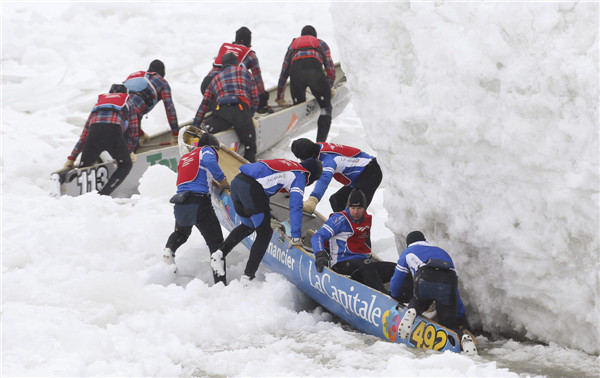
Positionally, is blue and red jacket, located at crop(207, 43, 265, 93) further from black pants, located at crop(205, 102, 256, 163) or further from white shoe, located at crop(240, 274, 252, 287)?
white shoe, located at crop(240, 274, 252, 287)

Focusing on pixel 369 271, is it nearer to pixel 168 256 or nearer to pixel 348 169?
pixel 348 169

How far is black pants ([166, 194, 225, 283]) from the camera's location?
634cm

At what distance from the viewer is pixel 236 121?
9148 millimetres

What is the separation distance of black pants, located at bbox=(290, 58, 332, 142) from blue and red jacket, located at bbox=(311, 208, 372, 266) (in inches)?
164

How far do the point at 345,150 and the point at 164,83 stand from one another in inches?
151

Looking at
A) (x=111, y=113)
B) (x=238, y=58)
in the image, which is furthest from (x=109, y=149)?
(x=238, y=58)

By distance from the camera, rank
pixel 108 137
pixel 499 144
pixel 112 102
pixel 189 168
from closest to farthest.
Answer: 1. pixel 499 144
2. pixel 189 168
3. pixel 108 137
4. pixel 112 102

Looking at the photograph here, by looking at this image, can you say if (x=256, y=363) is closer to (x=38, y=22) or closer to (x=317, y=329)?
(x=317, y=329)

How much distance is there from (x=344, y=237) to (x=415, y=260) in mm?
1019

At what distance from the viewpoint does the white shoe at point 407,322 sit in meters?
4.87

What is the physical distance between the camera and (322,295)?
19.0 feet

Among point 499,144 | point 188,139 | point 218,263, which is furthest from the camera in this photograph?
point 188,139

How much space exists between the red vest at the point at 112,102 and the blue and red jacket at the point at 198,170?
8.13 feet

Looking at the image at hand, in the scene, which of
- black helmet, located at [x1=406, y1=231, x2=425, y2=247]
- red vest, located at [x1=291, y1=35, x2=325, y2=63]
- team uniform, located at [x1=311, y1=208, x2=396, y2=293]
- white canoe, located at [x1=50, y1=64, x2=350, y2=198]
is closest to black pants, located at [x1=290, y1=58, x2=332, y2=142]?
red vest, located at [x1=291, y1=35, x2=325, y2=63]
